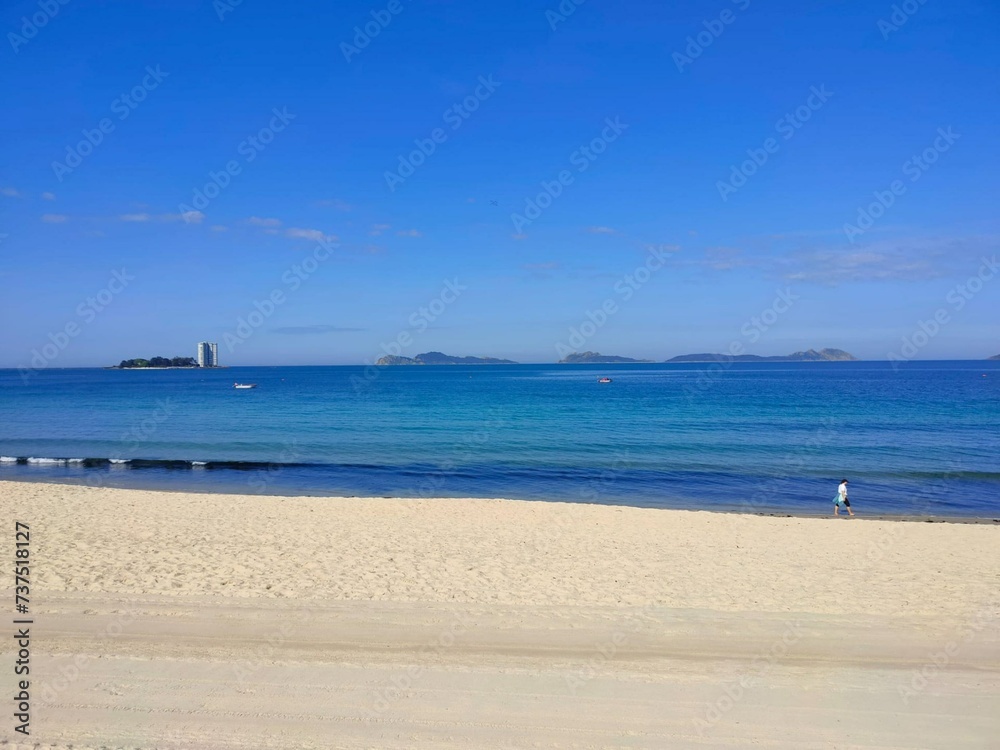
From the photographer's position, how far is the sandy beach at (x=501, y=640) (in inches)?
260

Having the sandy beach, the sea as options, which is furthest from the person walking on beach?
the sandy beach

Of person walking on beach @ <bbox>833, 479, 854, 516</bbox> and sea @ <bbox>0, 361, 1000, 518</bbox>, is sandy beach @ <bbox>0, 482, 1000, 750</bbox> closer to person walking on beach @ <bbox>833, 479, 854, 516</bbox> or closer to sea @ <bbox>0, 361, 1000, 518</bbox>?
person walking on beach @ <bbox>833, 479, 854, 516</bbox>

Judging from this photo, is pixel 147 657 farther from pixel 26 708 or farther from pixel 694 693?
pixel 694 693

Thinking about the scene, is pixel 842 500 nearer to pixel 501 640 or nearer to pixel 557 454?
pixel 557 454

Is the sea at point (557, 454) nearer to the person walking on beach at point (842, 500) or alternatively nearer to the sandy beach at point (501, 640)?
the person walking on beach at point (842, 500)

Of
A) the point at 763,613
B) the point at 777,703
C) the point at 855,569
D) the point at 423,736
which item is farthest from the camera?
the point at 855,569

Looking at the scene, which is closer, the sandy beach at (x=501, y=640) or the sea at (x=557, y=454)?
the sandy beach at (x=501, y=640)

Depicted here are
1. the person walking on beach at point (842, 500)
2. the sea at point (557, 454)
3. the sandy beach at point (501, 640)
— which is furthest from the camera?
the sea at point (557, 454)

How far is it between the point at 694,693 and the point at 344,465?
78.6ft

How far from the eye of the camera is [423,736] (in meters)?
6.41

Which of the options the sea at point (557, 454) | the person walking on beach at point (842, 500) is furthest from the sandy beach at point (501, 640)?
the sea at point (557, 454)

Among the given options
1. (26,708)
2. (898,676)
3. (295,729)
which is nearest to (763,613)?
(898,676)

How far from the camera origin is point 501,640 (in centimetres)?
870

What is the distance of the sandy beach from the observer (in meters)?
6.61
